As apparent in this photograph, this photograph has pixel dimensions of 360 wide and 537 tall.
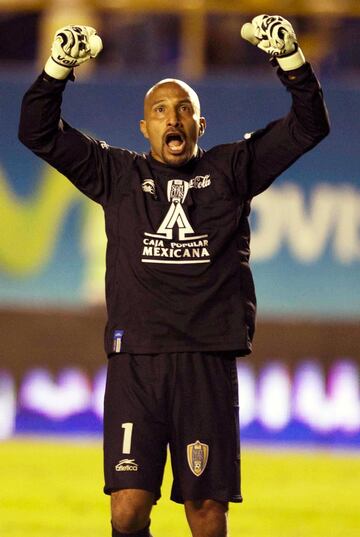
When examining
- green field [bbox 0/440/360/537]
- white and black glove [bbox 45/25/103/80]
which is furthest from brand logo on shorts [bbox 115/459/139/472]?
green field [bbox 0/440/360/537]

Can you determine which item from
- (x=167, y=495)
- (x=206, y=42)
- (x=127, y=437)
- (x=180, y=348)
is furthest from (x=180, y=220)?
(x=206, y=42)

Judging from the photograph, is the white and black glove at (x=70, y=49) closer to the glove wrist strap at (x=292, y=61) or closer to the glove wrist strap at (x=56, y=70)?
the glove wrist strap at (x=56, y=70)

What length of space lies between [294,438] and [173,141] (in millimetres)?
6503

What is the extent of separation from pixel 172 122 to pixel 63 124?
463 millimetres

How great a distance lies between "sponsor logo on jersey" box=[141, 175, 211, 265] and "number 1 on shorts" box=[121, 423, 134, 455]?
68 cm

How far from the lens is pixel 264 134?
5.46 m

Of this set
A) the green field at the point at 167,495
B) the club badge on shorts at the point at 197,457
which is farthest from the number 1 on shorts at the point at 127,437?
the green field at the point at 167,495

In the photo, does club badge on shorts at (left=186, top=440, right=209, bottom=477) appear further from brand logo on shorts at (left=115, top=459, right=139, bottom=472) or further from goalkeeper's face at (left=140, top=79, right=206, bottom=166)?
goalkeeper's face at (left=140, top=79, right=206, bottom=166)

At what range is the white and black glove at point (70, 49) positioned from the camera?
16.8 feet

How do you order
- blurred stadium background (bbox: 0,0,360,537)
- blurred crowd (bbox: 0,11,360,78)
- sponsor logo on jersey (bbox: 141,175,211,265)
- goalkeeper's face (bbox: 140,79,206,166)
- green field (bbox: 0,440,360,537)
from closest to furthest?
sponsor logo on jersey (bbox: 141,175,211,265) < goalkeeper's face (bbox: 140,79,206,166) < green field (bbox: 0,440,360,537) < blurred stadium background (bbox: 0,0,360,537) < blurred crowd (bbox: 0,11,360,78)

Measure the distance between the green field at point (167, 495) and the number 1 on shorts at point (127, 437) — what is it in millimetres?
2100

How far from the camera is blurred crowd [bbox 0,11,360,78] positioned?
1268 centimetres

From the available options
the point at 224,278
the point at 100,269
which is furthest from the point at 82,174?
the point at 100,269

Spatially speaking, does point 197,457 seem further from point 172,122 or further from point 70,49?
point 70,49
